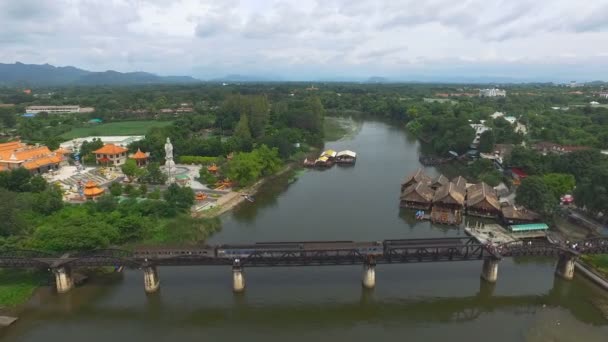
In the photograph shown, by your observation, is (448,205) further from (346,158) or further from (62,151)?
(62,151)

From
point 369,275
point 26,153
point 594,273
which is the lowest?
point 594,273

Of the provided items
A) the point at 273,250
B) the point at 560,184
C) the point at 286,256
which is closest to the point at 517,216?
the point at 560,184

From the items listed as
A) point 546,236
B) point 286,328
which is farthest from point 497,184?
point 286,328

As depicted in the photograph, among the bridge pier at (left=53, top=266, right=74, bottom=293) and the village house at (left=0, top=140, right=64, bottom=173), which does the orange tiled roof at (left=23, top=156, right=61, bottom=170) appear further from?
the bridge pier at (left=53, top=266, right=74, bottom=293)

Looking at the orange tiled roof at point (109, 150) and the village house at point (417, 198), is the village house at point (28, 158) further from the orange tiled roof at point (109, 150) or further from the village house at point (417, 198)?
the village house at point (417, 198)

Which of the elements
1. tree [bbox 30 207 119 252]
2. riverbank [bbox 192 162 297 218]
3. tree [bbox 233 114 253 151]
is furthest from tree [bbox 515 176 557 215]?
tree [bbox 233 114 253 151]

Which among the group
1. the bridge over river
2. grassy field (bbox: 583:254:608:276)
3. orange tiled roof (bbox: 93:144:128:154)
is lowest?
grassy field (bbox: 583:254:608:276)

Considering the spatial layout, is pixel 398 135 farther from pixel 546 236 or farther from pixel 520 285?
pixel 520 285
